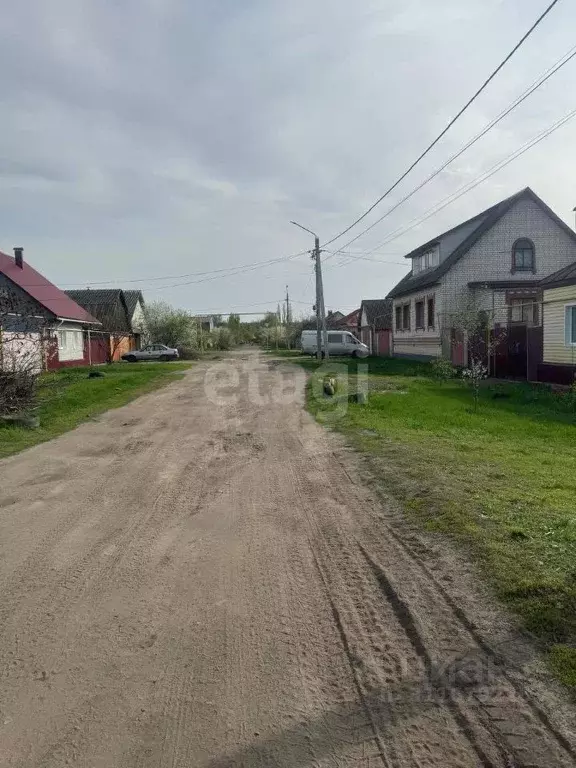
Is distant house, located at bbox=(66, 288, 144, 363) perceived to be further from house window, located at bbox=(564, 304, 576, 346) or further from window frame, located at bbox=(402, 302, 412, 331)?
house window, located at bbox=(564, 304, 576, 346)

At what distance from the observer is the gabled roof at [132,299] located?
53575 mm

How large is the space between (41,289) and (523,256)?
25.5 m

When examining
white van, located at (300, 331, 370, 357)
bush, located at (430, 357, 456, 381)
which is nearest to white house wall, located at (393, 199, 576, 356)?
bush, located at (430, 357, 456, 381)

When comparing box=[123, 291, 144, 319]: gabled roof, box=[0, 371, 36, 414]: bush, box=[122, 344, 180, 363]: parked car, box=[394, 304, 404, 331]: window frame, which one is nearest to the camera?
box=[0, 371, 36, 414]: bush

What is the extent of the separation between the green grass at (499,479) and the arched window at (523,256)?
15.2 m

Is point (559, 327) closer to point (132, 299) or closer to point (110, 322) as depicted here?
point (110, 322)

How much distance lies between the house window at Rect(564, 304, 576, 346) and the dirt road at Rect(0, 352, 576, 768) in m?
12.3

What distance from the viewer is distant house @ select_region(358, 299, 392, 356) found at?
4315 cm

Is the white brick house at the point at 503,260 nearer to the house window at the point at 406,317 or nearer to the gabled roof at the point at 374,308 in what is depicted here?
the house window at the point at 406,317

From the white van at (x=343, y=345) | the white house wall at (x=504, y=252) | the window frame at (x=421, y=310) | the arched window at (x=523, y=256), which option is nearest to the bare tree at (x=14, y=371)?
the white house wall at (x=504, y=252)

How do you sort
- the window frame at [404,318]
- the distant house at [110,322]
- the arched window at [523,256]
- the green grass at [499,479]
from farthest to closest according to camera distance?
the distant house at [110,322], the window frame at [404,318], the arched window at [523,256], the green grass at [499,479]

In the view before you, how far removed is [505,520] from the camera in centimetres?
559

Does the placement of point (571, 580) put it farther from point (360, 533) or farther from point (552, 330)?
point (552, 330)

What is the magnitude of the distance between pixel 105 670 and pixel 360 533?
284 centimetres
